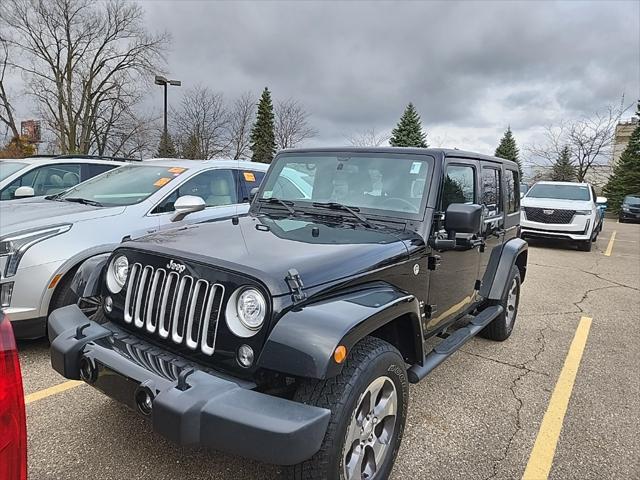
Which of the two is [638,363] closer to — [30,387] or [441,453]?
[441,453]

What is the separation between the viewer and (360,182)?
3.30 meters

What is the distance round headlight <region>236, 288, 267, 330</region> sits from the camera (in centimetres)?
199

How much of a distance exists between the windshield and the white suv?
11471 millimetres

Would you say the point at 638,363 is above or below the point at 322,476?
below

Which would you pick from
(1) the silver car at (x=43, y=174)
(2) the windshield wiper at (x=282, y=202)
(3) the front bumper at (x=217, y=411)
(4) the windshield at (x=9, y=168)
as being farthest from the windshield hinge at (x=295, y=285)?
(4) the windshield at (x=9, y=168)

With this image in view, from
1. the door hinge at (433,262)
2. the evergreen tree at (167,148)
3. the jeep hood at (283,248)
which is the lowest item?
the door hinge at (433,262)

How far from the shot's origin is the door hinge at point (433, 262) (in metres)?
3.02

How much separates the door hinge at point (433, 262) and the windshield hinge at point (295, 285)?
4.06ft

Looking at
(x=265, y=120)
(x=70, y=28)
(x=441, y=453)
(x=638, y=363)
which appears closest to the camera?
(x=441, y=453)

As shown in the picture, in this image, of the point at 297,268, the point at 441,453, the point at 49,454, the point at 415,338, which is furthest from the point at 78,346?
the point at 441,453

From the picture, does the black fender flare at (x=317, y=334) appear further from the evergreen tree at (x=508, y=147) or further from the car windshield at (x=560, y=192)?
the evergreen tree at (x=508, y=147)

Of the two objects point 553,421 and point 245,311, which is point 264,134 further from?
point 245,311

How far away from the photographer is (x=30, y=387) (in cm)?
326

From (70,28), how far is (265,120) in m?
14.5
